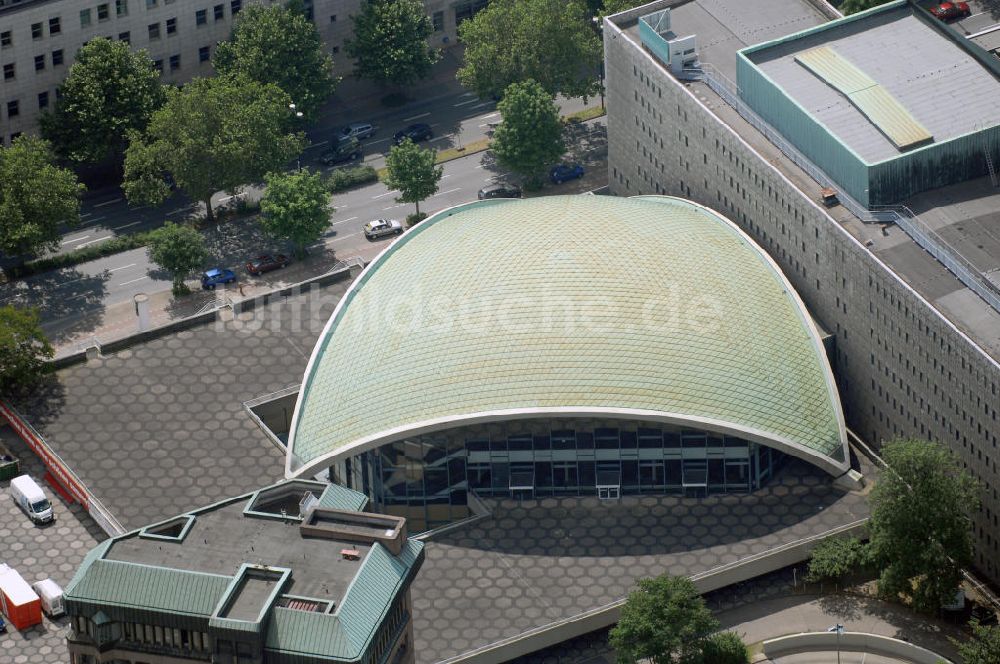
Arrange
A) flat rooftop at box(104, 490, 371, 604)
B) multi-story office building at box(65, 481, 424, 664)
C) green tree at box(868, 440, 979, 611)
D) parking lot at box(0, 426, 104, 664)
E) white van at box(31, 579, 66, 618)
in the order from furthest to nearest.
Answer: white van at box(31, 579, 66, 618) → parking lot at box(0, 426, 104, 664) → green tree at box(868, 440, 979, 611) → flat rooftop at box(104, 490, 371, 604) → multi-story office building at box(65, 481, 424, 664)

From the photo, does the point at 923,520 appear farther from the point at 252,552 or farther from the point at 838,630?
the point at 252,552

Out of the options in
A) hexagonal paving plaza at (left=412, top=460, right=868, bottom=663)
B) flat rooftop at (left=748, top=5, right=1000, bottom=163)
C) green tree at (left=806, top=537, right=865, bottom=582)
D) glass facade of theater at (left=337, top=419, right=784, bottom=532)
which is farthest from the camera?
flat rooftop at (left=748, top=5, right=1000, bottom=163)

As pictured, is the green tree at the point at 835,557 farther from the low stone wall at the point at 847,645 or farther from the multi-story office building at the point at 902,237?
the multi-story office building at the point at 902,237

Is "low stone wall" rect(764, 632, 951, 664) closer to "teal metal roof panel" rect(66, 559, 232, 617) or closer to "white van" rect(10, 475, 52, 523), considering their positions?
"teal metal roof panel" rect(66, 559, 232, 617)

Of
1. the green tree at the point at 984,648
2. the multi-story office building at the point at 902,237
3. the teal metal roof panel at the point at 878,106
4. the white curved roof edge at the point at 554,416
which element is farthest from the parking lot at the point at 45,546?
the teal metal roof panel at the point at 878,106

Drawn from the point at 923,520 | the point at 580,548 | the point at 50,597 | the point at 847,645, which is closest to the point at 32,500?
the point at 50,597

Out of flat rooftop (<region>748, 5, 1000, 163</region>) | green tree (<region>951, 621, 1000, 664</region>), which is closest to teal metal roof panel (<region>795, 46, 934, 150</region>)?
flat rooftop (<region>748, 5, 1000, 163</region>)
